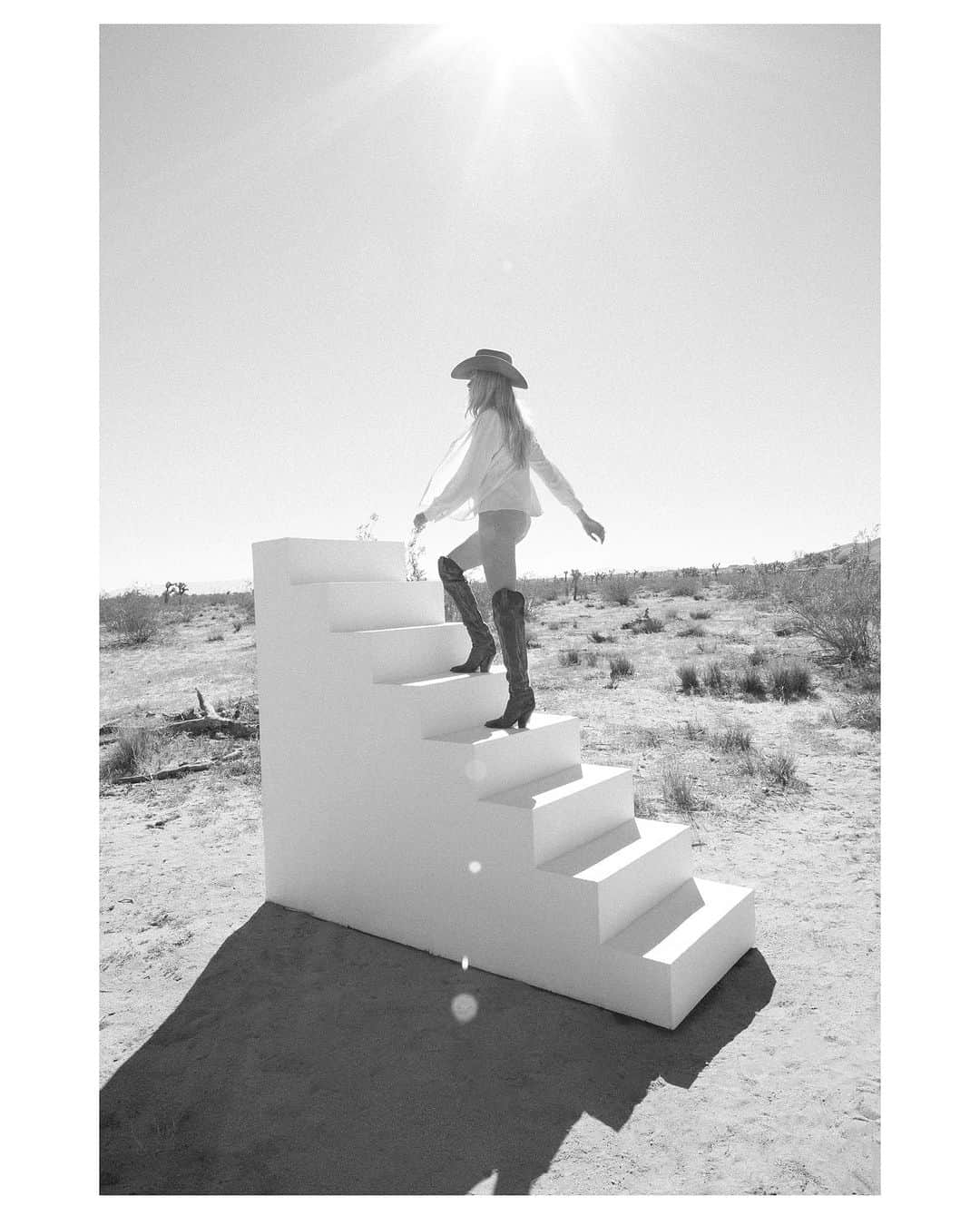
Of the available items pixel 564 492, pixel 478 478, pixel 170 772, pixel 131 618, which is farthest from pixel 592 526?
pixel 131 618

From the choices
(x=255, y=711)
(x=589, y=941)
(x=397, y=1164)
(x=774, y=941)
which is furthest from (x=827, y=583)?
(x=397, y=1164)

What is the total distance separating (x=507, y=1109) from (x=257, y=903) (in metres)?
2.25

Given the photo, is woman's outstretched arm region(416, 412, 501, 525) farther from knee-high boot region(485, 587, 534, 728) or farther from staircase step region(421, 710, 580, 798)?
staircase step region(421, 710, 580, 798)

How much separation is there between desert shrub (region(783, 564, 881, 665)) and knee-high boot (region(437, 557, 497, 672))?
8634mm

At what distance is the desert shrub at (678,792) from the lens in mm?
5656

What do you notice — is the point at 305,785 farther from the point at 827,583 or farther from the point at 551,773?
the point at 827,583

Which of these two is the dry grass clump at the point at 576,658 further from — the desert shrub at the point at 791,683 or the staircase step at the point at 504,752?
the staircase step at the point at 504,752

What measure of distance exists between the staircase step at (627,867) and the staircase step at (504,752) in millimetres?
437

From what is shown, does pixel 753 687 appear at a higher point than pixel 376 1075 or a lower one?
higher

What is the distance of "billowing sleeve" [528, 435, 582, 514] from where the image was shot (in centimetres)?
407

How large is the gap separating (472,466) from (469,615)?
0.83 m

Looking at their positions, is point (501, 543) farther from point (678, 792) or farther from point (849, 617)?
point (849, 617)

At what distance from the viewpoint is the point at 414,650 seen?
13.1 feet

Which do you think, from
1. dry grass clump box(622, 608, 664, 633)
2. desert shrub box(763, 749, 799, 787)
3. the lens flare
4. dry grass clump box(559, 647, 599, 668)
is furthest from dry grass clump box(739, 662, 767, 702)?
the lens flare
